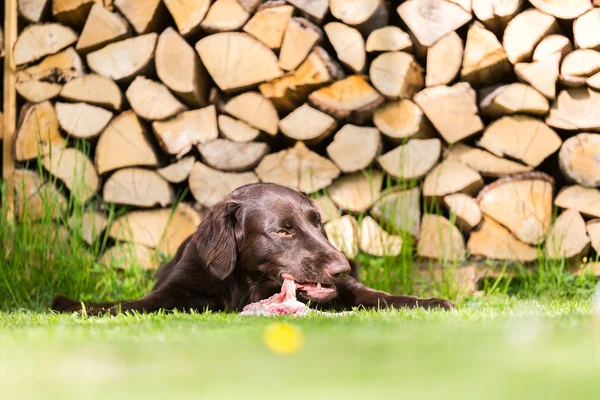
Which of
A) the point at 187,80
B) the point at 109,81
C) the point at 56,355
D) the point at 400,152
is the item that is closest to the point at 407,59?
the point at 400,152

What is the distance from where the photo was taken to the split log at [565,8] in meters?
4.38

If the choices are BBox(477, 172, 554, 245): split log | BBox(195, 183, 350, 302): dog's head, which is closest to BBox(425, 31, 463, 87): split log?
BBox(477, 172, 554, 245): split log

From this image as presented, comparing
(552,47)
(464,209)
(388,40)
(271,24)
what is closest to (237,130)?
(271,24)

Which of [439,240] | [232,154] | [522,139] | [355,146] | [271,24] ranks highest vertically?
[271,24]

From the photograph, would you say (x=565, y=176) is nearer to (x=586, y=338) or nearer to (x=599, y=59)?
(x=599, y=59)

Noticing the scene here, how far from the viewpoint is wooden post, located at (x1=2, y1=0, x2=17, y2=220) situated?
5000mm

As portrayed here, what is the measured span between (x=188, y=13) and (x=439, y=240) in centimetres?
204

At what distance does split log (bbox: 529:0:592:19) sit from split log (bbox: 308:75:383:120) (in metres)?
1.07

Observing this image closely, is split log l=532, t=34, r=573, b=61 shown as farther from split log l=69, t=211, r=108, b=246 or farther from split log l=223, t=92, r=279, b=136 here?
split log l=69, t=211, r=108, b=246

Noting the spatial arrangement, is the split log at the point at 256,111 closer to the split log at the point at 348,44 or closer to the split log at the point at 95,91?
the split log at the point at 348,44

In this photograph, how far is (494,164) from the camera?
445 cm

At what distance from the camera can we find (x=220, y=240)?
3.33 metres

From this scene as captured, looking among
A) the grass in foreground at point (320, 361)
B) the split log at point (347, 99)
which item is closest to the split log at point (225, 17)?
the split log at point (347, 99)

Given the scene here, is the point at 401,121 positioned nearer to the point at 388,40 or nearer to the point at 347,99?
the point at 347,99
